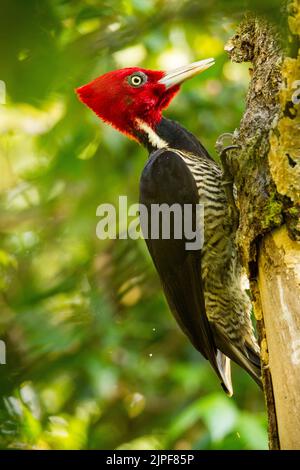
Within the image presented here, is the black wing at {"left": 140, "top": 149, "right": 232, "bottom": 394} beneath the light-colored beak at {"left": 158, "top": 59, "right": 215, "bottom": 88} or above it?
beneath

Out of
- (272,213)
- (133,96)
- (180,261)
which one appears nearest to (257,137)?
(272,213)

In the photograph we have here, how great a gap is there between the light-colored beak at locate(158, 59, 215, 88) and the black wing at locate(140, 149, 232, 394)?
21.8 inches

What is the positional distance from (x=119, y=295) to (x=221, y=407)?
905mm

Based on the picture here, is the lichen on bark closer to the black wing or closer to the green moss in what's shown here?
the green moss

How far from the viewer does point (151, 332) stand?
5184 mm

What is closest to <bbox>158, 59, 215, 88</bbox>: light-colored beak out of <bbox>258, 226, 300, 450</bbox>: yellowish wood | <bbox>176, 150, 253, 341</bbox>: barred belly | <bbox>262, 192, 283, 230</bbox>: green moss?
<bbox>176, 150, 253, 341</bbox>: barred belly

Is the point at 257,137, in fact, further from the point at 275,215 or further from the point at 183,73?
the point at 183,73

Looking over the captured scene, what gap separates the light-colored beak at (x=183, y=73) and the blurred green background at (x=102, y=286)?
0.32 meters

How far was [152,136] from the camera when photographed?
380 centimetres

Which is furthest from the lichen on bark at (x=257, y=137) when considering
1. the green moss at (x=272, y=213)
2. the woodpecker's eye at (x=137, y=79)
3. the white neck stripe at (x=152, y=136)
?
the woodpecker's eye at (x=137, y=79)

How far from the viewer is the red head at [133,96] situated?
382 cm

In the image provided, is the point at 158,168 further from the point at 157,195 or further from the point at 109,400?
the point at 109,400

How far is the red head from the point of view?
3822 mm

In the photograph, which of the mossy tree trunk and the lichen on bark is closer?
the mossy tree trunk
